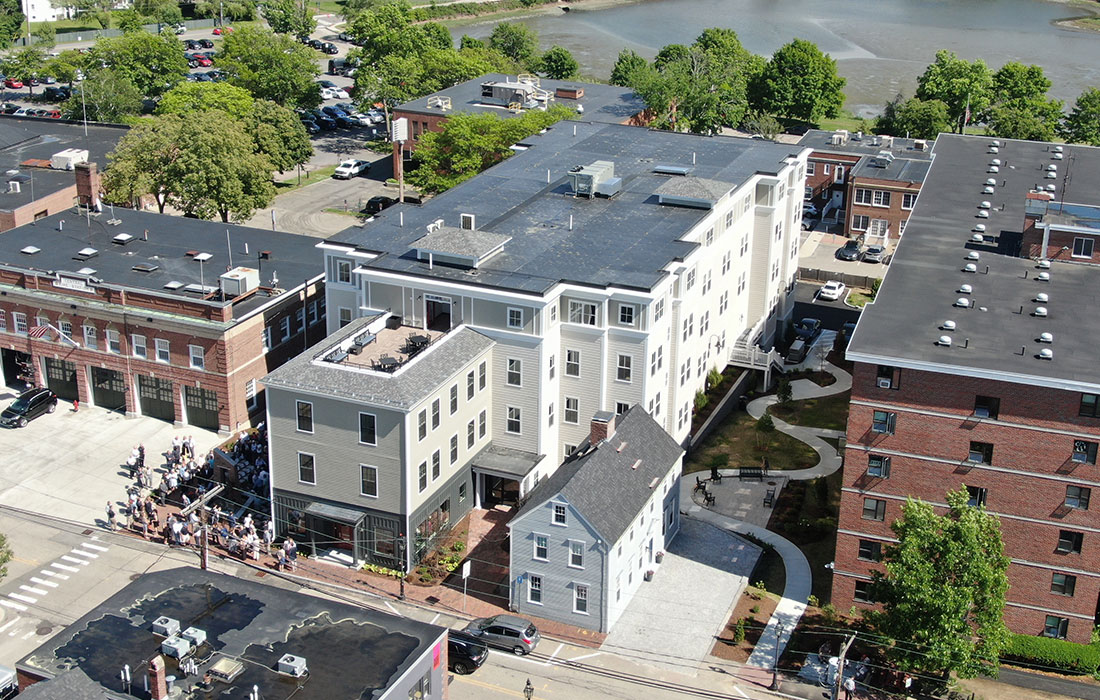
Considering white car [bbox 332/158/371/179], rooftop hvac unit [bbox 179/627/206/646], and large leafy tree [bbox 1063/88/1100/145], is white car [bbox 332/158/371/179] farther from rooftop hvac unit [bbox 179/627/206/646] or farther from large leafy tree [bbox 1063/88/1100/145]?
rooftop hvac unit [bbox 179/627/206/646]

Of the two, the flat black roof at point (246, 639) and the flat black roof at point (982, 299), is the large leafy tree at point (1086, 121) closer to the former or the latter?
the flat black roof at point (982, 299)

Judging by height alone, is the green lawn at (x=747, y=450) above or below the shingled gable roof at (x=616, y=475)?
below

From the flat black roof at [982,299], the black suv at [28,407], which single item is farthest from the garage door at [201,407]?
the flat black roof at [982,299]

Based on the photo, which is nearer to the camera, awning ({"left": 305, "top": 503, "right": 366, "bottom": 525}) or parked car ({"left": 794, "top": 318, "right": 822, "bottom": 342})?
awning ({"left": 305, "top": 503, "right": 366, "bottom": 525})

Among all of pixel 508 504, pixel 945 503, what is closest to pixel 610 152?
pixel 508 504

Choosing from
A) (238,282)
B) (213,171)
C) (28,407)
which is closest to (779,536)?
(238,282)

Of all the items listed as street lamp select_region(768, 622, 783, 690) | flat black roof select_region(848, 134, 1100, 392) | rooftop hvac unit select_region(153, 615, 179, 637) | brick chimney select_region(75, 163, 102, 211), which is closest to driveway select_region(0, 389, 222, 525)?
brick chimney select_region(75, 163, 102, 211)
